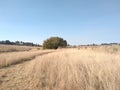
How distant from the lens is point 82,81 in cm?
384

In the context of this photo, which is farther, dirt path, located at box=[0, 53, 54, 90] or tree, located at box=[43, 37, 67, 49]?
tree, located at box=[43, 37, 67, 49]

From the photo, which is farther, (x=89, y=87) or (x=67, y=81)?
(x=67, y=81)

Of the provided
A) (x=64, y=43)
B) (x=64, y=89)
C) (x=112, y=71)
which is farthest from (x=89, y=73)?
(x=64, y=43)

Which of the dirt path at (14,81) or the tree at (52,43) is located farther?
the tree at (52,43)

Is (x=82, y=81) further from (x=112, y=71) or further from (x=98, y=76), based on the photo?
(x=112, y=71)

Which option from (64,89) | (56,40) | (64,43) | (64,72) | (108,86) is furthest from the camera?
(64,43)

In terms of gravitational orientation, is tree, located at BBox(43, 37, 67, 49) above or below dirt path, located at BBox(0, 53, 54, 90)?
above

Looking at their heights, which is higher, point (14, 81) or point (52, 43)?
point (52, 43)

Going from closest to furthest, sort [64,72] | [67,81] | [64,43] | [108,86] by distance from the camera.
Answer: [108,86]
[67,81]
[64,72]
[64,43]

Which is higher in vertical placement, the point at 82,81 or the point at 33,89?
the point at 82,81

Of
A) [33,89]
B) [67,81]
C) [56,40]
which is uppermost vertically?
[56,40]

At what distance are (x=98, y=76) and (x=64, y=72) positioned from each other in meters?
1.17

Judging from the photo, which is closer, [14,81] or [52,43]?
[14,81]

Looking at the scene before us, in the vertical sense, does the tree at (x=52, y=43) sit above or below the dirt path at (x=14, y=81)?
above
